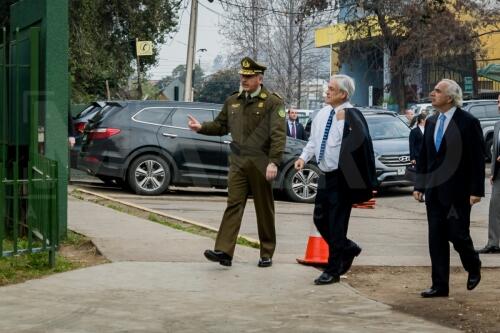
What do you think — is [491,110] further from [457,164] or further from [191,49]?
[457,164]

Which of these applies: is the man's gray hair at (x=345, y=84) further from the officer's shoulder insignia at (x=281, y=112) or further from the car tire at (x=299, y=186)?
the car tire at (x=299, y=186)

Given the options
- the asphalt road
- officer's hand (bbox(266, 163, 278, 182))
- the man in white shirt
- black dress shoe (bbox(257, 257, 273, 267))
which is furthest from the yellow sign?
the man in white shirt

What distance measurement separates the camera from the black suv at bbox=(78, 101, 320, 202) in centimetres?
1872

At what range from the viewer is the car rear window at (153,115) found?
62.3ft

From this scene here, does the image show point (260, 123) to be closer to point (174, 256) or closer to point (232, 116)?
point (232, 116)

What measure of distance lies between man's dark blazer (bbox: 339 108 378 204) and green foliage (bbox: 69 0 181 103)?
808 inches

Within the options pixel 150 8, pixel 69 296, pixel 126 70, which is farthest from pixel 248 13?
pixel 69 296

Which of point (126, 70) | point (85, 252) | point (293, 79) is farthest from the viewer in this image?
point (293, 79)

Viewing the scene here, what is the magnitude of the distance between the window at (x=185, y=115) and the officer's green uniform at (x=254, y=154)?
9.20 m

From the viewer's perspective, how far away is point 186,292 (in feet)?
27.8

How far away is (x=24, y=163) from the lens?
36.7 feet

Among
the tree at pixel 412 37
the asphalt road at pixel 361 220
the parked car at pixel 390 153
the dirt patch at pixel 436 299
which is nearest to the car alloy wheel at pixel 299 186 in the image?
the asphalt road at pixel 361 220

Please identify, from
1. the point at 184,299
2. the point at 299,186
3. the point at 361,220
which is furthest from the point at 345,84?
the point at 299,186

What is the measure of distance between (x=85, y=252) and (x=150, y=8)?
23.7 m
